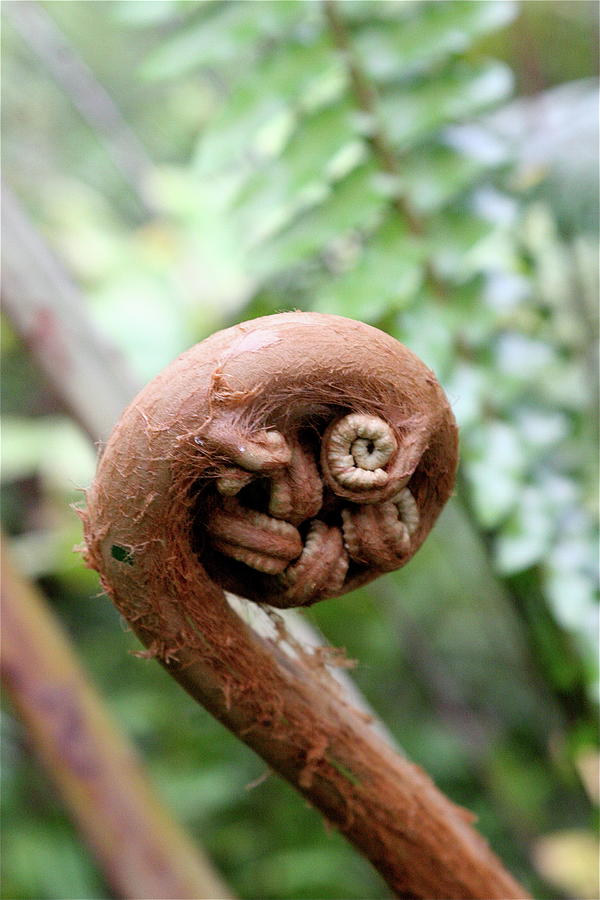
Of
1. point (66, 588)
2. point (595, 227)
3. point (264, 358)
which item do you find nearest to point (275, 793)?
point (66, 588)

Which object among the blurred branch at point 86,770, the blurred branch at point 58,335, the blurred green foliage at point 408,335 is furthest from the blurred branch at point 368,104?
the blurred branch at point 86,770

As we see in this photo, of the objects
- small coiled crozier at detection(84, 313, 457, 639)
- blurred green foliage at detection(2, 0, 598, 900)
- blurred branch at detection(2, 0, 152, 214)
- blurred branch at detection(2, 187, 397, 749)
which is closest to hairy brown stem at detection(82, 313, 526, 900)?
small coiled crozier at detection(84, 313, 457, 639)

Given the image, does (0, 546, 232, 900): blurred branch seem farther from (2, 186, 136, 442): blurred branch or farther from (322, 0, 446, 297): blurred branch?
(322, 0, 446, 297): blurred branch

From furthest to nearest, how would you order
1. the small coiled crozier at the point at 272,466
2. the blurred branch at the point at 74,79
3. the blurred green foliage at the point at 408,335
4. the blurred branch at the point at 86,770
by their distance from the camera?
the blurred branch at the point at 74,79 → the blurred green foliage at the point at 408,335 → the blurred branch at the point at 86,770 → the small coiled crozier at the point at 272,466

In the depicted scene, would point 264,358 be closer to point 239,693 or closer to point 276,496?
point 276,496

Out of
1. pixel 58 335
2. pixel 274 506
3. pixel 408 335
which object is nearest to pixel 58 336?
pixel 58 335

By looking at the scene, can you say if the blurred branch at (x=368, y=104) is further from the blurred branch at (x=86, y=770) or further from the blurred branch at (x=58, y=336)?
the blurred branch at (x=86, y=770)

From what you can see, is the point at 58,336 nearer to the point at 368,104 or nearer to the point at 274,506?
the point at 368,104
